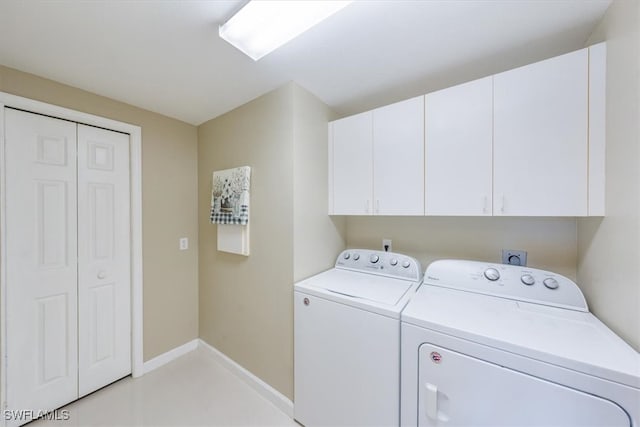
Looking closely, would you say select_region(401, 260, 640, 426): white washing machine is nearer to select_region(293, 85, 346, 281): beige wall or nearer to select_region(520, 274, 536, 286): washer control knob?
select_region(520, 274, 536, 286): washer control knob

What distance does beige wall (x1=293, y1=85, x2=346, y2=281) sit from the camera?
1.62 metres

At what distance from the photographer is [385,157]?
1.60m

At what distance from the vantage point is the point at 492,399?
3.03 ft

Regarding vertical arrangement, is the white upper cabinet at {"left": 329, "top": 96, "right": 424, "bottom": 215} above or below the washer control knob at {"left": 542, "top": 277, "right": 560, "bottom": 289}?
above

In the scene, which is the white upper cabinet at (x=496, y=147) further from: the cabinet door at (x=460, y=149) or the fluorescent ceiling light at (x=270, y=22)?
the fluorescent ceiling light at (x=270, y=22)

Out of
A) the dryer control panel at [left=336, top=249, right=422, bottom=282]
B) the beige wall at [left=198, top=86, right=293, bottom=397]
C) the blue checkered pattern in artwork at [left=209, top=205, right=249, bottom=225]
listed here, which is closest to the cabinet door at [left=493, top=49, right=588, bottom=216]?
the dryer control panel at [left=336, top=249, right=422, bottom=282]

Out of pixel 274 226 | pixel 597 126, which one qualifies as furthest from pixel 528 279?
pixel 274 226

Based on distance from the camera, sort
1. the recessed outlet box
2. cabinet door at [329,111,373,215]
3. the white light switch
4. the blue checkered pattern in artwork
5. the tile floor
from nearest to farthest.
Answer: the recessed outlet box, the tile floor, cabinet door at [329,111,373,215], the blue checkered pattern in artwork, the white light switch

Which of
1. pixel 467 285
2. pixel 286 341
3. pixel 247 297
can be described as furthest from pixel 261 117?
pixel 467 285

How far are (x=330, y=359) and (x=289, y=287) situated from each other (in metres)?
0.51

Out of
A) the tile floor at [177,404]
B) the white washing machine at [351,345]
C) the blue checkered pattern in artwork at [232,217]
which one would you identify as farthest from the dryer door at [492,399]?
the blue checkered pattern in artwork at [232,217]

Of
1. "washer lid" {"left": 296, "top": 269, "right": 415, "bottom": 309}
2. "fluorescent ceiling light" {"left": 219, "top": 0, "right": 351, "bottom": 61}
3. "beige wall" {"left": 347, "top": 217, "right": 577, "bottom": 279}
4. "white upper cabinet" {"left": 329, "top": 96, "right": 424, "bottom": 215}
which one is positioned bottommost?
"washer lid" {"left": 296, "top": 269, "right": 415, "bottom": 309}

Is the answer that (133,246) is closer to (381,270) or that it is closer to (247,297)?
(247,297)

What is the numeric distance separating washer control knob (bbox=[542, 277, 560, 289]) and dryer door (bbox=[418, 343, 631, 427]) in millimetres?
592
